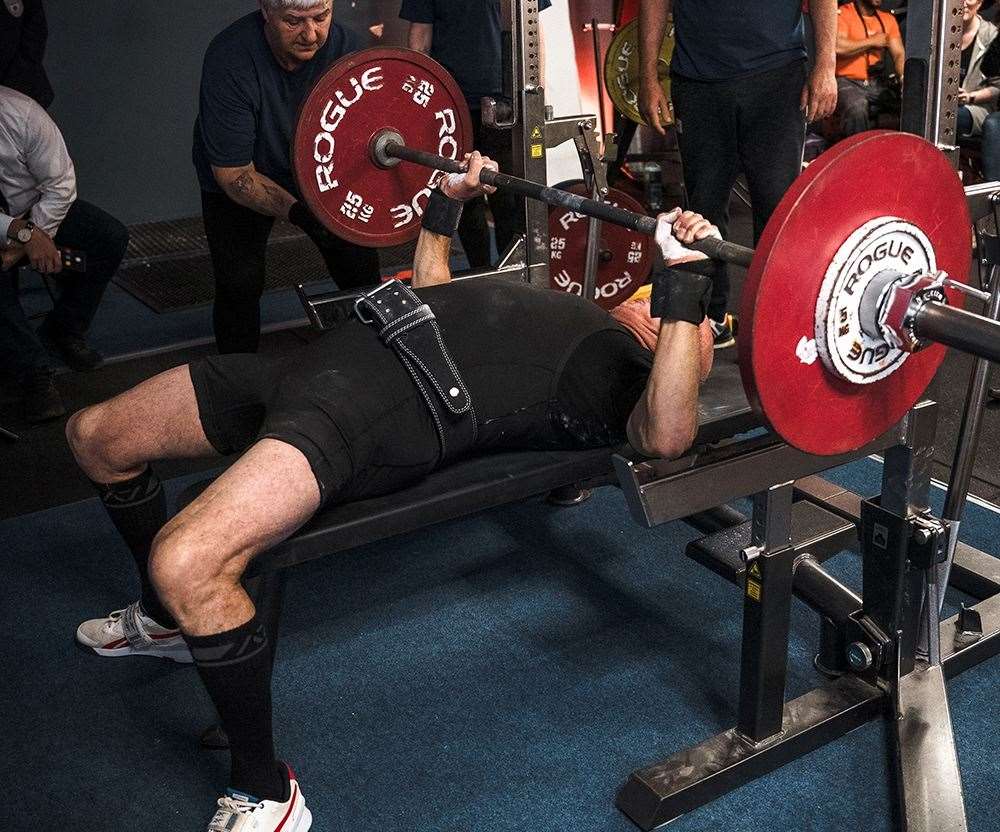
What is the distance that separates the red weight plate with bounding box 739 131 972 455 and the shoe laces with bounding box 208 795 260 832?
952 millimetres

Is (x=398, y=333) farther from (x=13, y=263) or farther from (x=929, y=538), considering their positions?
(x=13, y=263)

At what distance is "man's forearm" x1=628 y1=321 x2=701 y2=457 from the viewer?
1640mm

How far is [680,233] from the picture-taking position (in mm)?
1632

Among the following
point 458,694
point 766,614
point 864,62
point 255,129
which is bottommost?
point 458,694

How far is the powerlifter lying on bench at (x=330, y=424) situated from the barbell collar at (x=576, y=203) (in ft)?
0.17

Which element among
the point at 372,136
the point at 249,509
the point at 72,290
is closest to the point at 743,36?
the point at 372,136

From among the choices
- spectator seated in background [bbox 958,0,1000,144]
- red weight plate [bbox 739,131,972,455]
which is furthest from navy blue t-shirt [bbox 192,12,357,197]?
spectator seated in background [bbox 958,0,1000,144]

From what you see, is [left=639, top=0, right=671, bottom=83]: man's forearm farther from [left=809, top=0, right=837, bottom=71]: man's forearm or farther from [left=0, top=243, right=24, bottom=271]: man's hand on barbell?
[left=0, top=243, right=24, bottom=271]: man's hand on barbell

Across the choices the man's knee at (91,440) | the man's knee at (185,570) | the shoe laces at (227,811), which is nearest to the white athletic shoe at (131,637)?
the man's knee at (91,440)

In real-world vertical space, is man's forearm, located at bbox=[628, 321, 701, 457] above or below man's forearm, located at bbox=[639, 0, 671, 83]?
below

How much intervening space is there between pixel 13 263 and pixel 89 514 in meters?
1.04

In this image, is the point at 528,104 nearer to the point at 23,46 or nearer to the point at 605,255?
the point at 605,255

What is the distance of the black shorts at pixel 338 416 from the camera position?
5.50ft

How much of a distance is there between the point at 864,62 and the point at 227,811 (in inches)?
188
